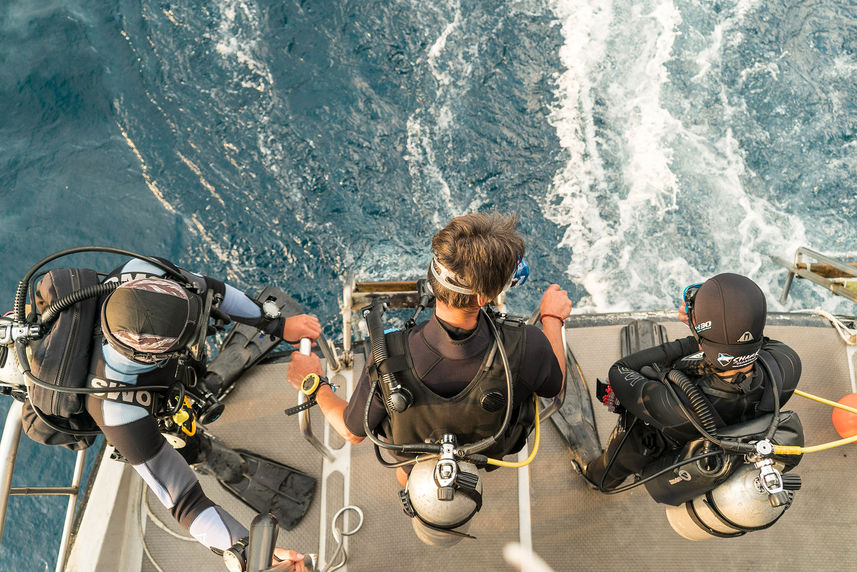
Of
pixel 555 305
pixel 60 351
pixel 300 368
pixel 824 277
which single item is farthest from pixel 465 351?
pixel 824 277

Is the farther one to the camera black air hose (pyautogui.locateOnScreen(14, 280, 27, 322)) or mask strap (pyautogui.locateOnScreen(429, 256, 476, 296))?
black air hose (pyautogui.locateOnScreen(14, 280, 27, 322))

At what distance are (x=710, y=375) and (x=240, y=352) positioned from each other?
9.05ft

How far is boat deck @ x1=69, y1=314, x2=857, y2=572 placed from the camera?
3033 millimetres

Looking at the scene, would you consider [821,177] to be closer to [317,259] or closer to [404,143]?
[404,143]

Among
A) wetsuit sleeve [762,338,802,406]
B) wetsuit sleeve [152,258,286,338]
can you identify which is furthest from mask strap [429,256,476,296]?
wetsuit sleeve [152,258,286,338]

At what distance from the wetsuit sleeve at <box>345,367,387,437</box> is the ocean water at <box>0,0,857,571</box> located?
11.3ft

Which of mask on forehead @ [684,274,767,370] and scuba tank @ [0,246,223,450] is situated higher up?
mask on forehead @ [684,274,767,370]

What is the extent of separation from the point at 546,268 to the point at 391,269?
60.1 inches

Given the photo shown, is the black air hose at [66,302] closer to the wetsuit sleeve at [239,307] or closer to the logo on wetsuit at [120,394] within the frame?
the logo on wetsuit at [120,394]

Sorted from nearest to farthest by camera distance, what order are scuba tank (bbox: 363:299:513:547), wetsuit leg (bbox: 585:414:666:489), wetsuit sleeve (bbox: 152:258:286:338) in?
scuba tank (bbox: 363:299:513:547) < wetsuit leg (bbox: 585:414:666:489) < wetsuit sleeve (bbox: 152:258:286:338)

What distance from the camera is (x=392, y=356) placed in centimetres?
192

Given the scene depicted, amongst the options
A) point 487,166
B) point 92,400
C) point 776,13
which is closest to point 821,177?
point 776,13

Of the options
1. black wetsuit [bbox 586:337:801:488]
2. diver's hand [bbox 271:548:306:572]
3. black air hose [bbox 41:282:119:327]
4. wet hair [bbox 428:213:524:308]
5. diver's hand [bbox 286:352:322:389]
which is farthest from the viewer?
diver's hand [bbox 286:352:322:389]

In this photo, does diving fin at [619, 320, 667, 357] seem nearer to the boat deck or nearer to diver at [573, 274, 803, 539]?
the boat deck
